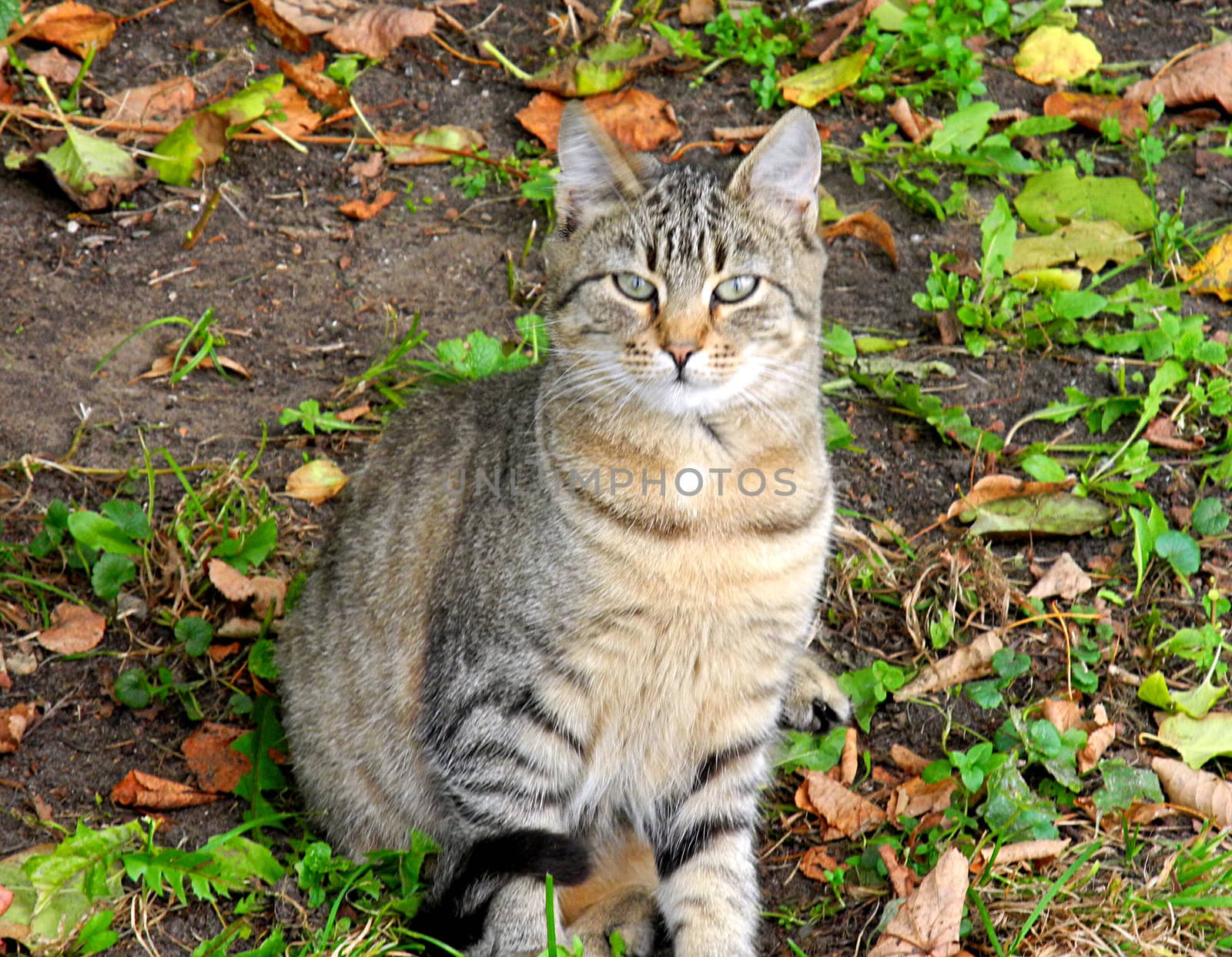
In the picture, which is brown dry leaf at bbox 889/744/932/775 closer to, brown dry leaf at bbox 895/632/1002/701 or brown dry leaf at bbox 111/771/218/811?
brown dry leaf at bbox 895/632/1002/701

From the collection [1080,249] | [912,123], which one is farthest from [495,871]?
[912,123]

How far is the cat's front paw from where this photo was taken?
139 inches

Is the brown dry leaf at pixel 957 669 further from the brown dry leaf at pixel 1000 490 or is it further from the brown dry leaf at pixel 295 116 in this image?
the brown dry leaf at pixel 295 116

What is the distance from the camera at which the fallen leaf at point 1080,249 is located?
179 inches

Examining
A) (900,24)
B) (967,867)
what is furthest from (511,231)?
(967,867)

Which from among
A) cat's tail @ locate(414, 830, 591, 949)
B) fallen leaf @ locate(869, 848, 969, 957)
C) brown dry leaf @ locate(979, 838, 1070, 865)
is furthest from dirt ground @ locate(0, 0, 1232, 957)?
cat's tail @ locate(414, 830, 591, 949)

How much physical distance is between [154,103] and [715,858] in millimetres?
3724

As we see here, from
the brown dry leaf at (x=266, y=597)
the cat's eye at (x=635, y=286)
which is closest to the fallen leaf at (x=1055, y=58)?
the cat's eye at (x=635, y=286)

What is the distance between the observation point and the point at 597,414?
2.92 metres

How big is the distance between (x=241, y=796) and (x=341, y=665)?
17.5 inches

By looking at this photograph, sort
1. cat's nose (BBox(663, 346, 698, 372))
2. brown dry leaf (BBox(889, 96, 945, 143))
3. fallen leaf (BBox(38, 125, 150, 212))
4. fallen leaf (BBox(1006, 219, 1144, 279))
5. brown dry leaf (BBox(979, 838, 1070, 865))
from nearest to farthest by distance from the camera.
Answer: cat's nose (BBox(663, 346, 698, 372))
brown dry leaf (BBox(979, 838, 1070, 865))
fallen leaf (BBox(1006, 219, 1144, 279))
fallen leaf (BBox(38, 125, 150, 212))
brown dry leaf (BBox(889, 96, 945, 143))

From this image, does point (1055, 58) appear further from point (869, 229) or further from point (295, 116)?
point (295, 116)

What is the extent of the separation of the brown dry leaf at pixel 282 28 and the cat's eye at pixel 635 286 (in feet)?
10.2

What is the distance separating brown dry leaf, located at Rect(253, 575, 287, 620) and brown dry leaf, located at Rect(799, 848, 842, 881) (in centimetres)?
169
